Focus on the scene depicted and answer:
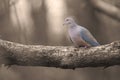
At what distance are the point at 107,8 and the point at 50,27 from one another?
865 millimetres

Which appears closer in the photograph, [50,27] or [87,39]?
[87,39]

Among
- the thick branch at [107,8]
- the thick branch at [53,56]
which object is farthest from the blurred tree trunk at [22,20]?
the thick branch at [53,56]

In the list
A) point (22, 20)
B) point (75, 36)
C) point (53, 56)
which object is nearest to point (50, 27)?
point (22, 20)

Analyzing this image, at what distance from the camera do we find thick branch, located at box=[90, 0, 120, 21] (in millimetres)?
6066

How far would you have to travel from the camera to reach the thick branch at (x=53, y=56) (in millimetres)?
3773

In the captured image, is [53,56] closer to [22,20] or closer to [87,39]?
[87,39]

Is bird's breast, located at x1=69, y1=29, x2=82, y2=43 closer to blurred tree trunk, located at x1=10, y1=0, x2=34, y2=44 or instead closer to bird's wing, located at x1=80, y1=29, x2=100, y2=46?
bird's wing, located at x1=80, y1=29, x2=100, y2=46

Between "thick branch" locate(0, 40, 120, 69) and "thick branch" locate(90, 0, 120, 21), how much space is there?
7.57 feet

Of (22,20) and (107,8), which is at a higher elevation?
(107,8)

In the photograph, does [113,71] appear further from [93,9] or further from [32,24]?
[32,24]

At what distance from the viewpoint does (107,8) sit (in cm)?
611

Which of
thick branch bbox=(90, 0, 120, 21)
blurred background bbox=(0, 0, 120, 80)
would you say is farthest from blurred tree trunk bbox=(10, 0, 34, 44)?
thick branch bbox=(90, 0, 120, 21)

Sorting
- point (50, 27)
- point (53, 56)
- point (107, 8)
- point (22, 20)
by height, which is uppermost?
point (53, 56)

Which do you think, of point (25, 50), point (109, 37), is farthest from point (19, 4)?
point (25, 50)
